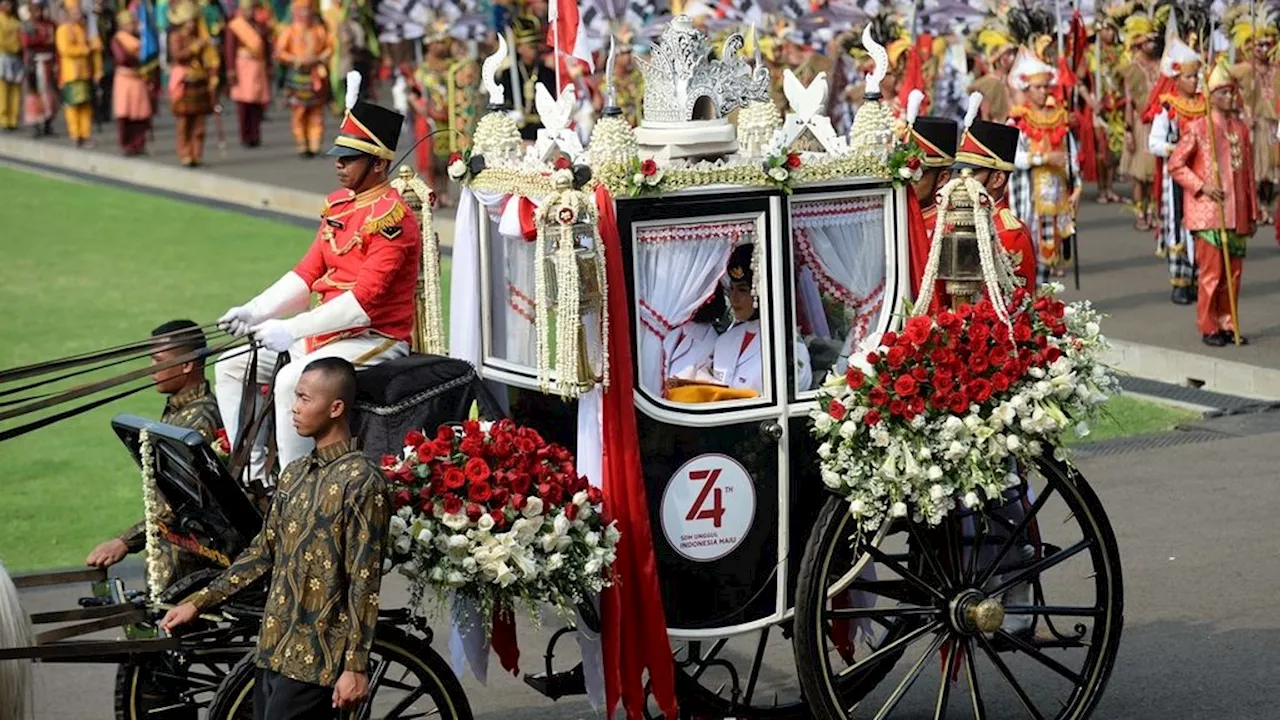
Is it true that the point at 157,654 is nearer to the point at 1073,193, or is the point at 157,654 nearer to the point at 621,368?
the point at 621,368

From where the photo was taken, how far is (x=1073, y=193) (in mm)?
17891

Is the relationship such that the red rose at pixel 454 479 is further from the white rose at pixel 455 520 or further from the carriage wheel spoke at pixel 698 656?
the carriage wheel spoke at pixel 698 656

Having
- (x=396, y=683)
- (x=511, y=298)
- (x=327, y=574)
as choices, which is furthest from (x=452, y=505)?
(x=511, y=298)

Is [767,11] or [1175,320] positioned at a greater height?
[767,11]

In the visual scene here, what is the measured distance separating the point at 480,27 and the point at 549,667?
18.4 m

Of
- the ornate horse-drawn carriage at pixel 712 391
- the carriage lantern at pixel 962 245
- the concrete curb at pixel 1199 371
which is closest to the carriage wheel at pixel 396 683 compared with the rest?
the ornate horse-drawn carriage at pixel 712 391

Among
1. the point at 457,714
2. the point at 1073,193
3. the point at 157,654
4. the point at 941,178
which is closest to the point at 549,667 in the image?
the point at 457,714

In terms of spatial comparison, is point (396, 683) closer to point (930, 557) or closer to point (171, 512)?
point (171, 512)

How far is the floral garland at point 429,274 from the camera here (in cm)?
782

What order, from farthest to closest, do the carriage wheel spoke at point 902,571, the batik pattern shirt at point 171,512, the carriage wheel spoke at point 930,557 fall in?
1. the carriage wheel spoke at point 930,557
2. the carriage wheel spoke at point 902,571
3. the batik pattern shirt at point 171,512

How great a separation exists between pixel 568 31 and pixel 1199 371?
7591mm

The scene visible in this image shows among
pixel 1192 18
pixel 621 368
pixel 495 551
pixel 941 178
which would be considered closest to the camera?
pixel 495 551

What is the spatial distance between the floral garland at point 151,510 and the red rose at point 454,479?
0.95 metres

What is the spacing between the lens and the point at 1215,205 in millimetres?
14727
